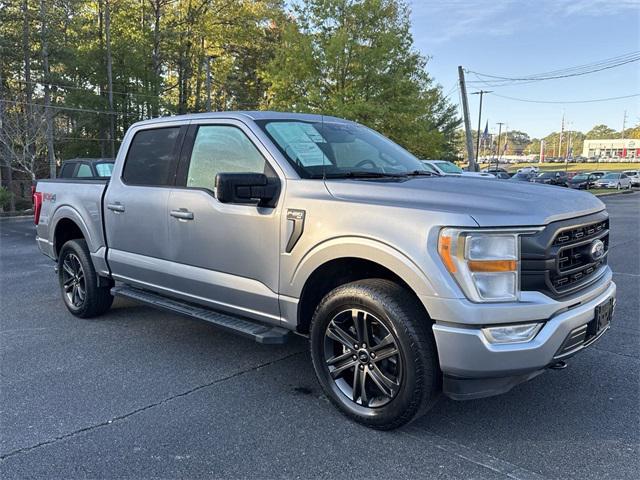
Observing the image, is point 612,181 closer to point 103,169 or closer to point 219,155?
point 103,169

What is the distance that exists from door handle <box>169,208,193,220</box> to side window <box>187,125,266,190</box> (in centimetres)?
22

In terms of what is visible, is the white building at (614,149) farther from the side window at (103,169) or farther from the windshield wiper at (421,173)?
the windshield wiper at (421,173)

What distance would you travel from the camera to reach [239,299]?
3701 millimetres

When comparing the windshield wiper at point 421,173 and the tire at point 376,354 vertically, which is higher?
the windshield wiper at point 421,173

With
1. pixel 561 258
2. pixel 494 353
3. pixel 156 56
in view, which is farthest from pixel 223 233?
pixel 156 56

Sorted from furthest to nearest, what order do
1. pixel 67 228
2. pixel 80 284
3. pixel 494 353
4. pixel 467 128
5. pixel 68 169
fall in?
pixel 467 128, pixel 68 169, pixel 67 228, pixel 80 284, pixel 494 353

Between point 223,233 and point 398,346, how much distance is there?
1.54 metres

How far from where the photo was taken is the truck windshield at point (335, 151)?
3.61 meters

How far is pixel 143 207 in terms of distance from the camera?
4387mm

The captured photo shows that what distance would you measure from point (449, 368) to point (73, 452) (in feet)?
6.82

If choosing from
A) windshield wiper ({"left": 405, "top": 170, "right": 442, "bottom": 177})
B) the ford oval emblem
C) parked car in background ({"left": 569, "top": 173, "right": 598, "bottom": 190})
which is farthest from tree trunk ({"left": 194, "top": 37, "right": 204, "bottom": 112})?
the ford oval emblem

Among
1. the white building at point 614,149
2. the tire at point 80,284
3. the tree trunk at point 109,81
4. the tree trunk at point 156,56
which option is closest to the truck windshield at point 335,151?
the tire at point 80,284

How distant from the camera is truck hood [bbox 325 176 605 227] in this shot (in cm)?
270

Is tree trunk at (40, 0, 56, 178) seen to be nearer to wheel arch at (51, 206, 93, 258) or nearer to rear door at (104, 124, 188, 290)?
wheel arch at (51, 206, 93, 258)
